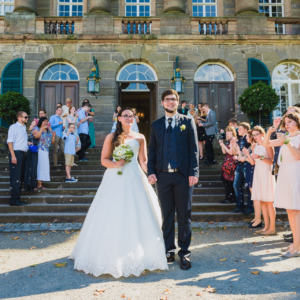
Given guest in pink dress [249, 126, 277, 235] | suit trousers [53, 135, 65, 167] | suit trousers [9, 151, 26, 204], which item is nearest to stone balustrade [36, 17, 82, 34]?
suit trousers [53, 135, 65, 167]

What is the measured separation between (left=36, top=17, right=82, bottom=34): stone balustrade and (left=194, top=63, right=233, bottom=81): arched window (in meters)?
6.15

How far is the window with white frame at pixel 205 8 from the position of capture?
15188mm

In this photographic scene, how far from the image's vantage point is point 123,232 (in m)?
3.58

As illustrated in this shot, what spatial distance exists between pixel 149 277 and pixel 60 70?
41.4 ft

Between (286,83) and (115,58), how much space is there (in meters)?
8.58

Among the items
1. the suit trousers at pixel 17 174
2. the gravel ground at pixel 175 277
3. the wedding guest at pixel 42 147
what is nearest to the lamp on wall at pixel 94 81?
the wedding guest at pixel 42 147

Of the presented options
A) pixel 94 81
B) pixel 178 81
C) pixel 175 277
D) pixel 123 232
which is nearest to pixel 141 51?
pixel 178 81

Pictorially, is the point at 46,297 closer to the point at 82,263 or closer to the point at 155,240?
the point at 82,263

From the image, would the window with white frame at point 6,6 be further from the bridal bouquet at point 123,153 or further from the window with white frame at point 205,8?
the bridal bouquet at point 123,153

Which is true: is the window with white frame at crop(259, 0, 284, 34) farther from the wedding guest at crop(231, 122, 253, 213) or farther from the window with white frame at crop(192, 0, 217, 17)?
the wedding guest at crop(231, 122, 253, 213)

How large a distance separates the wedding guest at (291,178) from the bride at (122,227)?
2034mm

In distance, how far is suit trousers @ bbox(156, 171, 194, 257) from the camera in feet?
12.7

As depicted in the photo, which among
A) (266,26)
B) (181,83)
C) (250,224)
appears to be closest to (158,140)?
(250,224)

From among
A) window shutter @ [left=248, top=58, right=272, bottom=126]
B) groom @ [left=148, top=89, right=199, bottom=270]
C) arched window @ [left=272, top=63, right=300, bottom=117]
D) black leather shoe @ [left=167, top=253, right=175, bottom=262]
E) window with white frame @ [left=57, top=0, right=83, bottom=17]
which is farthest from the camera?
window with white frame @ [left=57, top=0, right=83, bottom=17]
